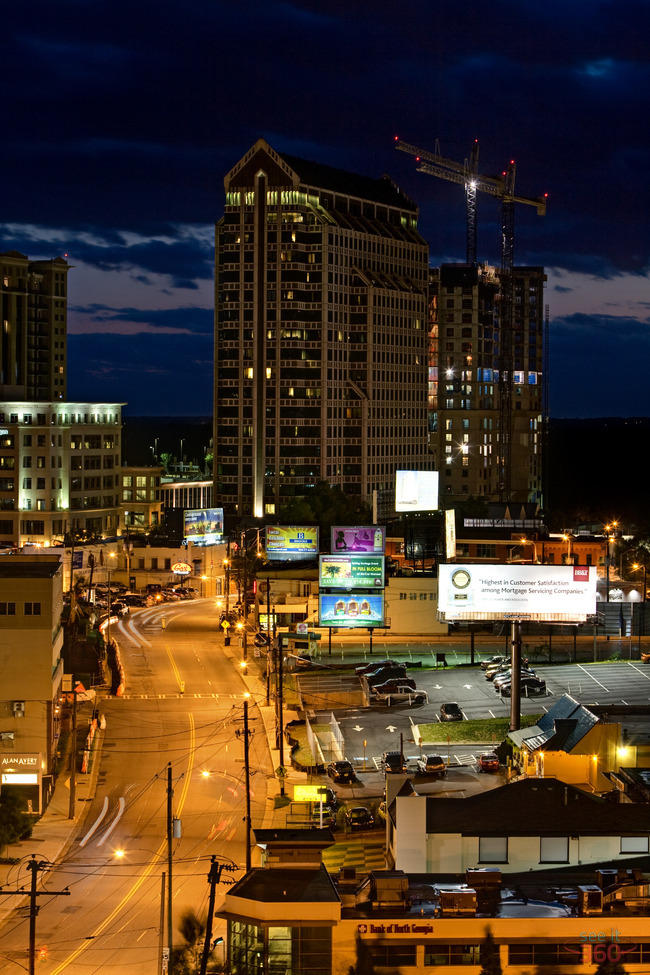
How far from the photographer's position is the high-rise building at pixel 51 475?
5674 inches

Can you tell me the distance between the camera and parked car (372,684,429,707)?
232ft

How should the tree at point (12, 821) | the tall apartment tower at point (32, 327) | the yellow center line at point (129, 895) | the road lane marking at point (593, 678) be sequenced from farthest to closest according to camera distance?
the tall apartment tower at point (32, 327)
the road lane marking at point (593, 678)
the tree at point (12, 821)
the yellow center line at point (129, 895)

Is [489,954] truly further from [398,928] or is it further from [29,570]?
[29,570]

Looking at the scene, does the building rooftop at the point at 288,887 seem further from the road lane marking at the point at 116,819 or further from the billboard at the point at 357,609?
the billboard at the point at 357,609

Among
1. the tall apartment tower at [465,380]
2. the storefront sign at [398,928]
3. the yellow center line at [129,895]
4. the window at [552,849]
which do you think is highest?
the tall apartment tower at [465,380]

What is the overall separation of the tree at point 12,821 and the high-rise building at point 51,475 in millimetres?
86051

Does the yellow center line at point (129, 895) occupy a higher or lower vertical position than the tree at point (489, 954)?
lower

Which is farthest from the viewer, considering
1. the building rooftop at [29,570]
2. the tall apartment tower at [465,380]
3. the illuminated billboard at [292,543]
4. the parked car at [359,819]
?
the tall apartment tower at [465,380]

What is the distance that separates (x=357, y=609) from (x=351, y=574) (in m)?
2.08

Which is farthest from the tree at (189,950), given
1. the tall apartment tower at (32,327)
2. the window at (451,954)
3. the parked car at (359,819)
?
the tall apartment tower at (32,327)

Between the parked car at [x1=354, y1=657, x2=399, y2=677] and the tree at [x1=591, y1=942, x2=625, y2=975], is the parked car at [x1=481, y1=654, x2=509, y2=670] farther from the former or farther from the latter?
the tree at [x1=591, y1=942, x2=625, y2=975]

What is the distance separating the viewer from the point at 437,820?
37594 millimetres

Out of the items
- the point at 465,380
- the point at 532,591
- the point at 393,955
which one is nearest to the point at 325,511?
the point at 465,380

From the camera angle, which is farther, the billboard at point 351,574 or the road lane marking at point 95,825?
the billboard at point 351,574
